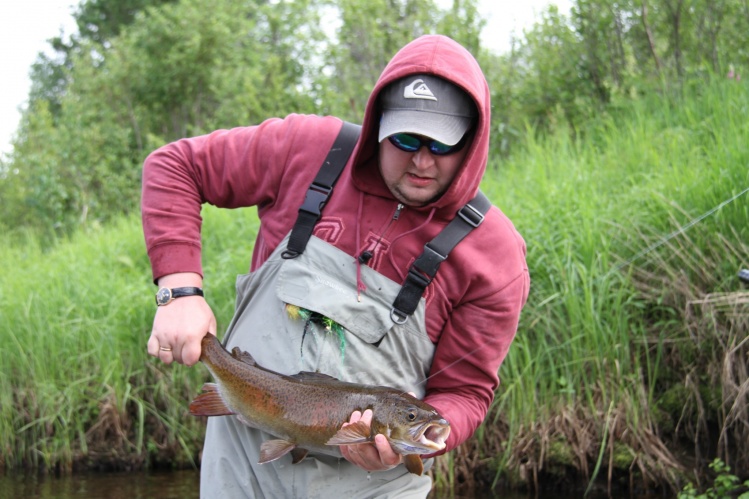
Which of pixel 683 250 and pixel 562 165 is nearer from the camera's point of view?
pixel 683 250

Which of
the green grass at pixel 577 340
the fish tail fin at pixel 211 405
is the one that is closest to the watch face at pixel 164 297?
the fish tail fin at pixel 211 405

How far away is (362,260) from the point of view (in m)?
2.62

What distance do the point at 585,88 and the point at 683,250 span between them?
167 inches

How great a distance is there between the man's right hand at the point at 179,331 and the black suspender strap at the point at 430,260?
615 millimetres

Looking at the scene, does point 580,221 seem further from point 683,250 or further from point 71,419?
point 71,419

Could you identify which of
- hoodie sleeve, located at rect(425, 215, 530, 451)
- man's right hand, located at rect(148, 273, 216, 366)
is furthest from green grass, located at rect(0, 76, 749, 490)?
man's right hand, located at rect(148, 273, 216, 366)

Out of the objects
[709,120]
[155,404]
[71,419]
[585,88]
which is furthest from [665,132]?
[71,419]

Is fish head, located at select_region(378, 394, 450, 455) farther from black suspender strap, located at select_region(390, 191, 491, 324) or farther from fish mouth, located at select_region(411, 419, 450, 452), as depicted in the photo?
black suspender strap, located at select_region(390, 191, 491, 324)

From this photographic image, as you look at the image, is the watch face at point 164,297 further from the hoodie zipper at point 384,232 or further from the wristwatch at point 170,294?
the hoodie zipper at point 384,232

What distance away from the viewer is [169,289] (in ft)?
8.55

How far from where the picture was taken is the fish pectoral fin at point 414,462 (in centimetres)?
238

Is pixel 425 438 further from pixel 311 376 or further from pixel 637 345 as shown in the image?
pixel 637 345

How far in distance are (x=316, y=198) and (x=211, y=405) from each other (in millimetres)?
742

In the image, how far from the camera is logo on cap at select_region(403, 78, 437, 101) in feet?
8.13
